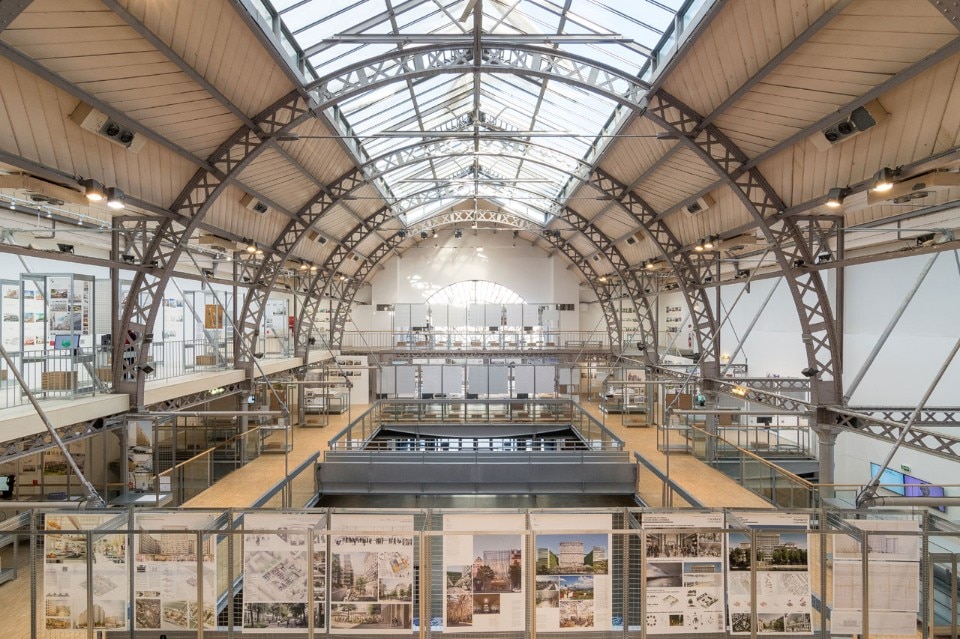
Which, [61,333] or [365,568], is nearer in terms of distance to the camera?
[365,568]

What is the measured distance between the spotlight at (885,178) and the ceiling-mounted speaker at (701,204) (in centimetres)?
571

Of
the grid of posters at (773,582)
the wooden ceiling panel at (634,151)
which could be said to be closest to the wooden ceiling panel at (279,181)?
the wooden ceiling panel at (634,151)

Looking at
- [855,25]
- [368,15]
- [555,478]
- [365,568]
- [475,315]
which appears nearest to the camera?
[365,568]

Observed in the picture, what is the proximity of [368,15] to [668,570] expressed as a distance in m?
9.32

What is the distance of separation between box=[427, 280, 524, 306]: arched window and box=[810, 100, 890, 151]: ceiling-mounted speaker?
20801mm

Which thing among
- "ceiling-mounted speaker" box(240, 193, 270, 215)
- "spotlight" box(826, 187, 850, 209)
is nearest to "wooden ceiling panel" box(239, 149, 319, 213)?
"ceiling-mounted speaker" box(240, 193, 270, 215)

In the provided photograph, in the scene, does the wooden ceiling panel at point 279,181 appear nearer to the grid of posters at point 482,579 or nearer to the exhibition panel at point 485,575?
the exhibition panel at point 485,575

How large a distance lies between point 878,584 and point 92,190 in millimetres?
10794

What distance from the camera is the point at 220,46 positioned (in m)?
7.50

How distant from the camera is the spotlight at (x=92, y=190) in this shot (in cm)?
779

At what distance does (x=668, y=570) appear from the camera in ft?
15.4

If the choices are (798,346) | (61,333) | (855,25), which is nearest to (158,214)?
(61,333)

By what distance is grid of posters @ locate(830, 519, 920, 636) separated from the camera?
4602mm

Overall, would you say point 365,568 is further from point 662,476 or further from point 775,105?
point 662,476
